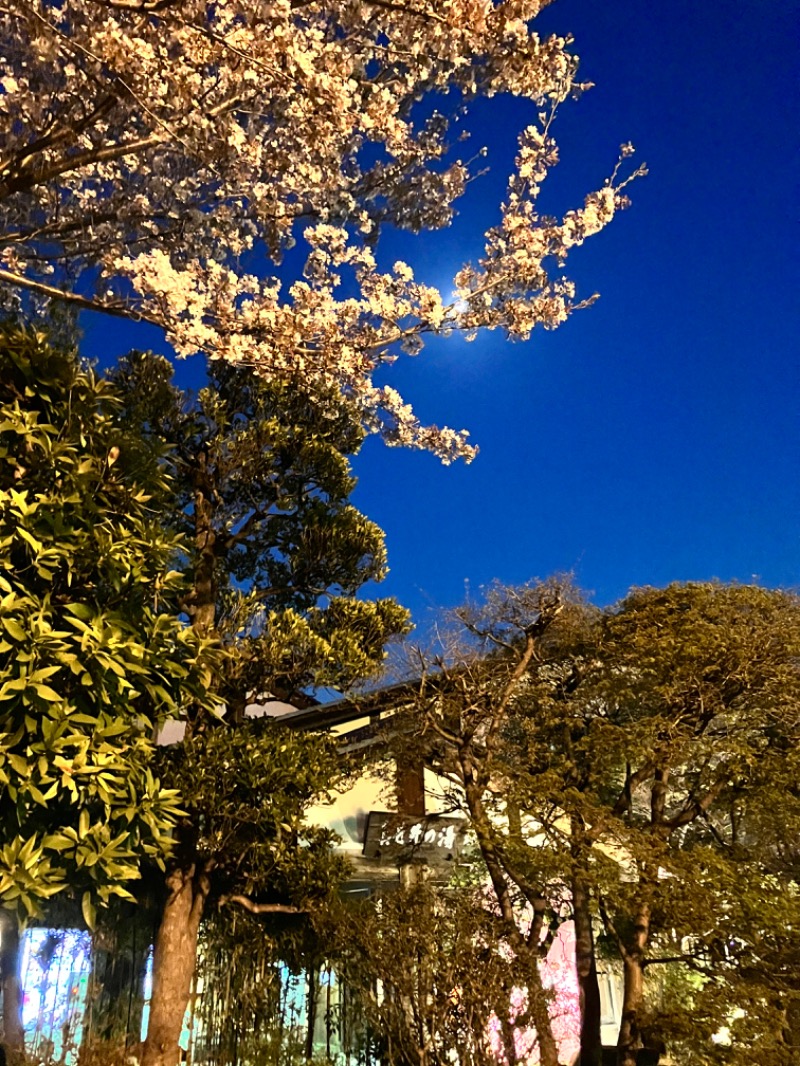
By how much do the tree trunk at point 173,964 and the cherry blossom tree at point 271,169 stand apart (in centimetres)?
366

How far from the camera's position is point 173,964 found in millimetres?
5289

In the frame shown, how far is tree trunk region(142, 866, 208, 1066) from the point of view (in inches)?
202

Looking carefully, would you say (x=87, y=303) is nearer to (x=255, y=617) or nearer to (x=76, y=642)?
(x=76, y=642)

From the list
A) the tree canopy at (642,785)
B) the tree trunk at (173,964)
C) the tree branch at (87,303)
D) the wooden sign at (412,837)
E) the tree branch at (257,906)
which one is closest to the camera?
the tree branch at (87,303)

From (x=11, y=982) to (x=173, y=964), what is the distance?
1883 mm

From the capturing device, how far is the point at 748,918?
5.23 m

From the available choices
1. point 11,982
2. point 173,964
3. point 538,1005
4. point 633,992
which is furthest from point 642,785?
point 11,982

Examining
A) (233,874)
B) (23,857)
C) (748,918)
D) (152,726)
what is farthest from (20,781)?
(748,918)

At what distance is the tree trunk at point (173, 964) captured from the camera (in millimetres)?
5125

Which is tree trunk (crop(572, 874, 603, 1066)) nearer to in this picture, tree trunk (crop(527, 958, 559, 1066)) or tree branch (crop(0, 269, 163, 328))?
tree trunk (crop(527, 958, 559, 1066))

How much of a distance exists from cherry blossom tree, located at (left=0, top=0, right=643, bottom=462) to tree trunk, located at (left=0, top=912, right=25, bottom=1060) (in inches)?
188

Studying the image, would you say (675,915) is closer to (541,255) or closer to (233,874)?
(233,874)

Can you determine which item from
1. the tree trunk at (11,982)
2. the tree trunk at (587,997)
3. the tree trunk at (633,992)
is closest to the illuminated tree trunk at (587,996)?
the tree trunk at (587,997)

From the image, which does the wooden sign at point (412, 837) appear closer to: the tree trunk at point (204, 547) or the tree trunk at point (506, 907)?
the tree trunk at point (506, 907)
